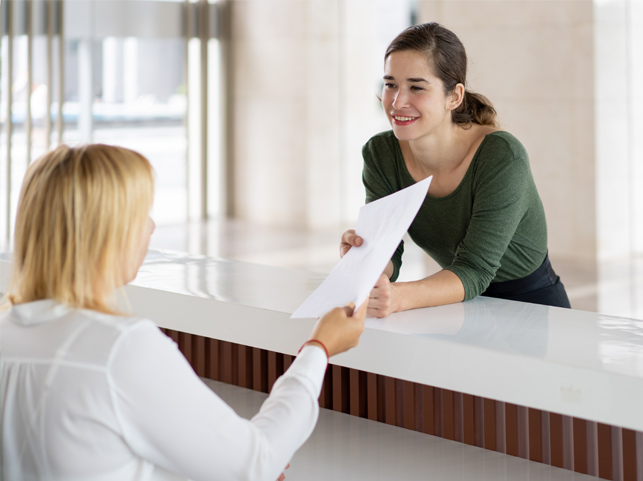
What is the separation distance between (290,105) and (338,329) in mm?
10512

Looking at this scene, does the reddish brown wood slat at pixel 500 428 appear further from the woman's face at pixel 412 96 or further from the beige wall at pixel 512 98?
the beige wall at pixel 512 98

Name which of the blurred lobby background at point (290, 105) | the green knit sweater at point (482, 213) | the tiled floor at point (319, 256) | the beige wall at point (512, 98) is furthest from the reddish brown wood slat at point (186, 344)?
the beige wall at point (512, 98)

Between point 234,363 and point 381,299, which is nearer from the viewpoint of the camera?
point 381,299

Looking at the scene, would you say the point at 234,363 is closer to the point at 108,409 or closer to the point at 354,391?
the point at 354,391

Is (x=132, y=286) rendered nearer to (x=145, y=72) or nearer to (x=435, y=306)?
(x=435, y=306)

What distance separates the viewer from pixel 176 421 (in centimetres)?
131

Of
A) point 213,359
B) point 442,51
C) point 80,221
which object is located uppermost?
point 442,51

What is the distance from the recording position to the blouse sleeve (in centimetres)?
129

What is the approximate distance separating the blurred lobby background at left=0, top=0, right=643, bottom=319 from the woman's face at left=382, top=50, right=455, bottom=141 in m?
5.84

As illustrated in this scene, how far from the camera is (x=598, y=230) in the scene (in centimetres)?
882

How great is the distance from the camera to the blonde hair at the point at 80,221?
4.32 feet

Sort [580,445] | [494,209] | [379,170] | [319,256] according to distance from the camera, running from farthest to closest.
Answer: [319,256], [379,170], [494,209], [580,445]

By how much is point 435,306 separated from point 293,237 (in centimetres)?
896

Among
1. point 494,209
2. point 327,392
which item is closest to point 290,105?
A: point 327,392
